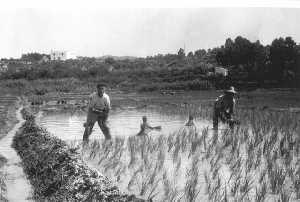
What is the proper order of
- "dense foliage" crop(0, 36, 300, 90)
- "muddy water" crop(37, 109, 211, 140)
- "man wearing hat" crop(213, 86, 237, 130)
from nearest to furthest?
"man wearing hat" crop(213, 86, 237, 130) → "muddy water" crop(37, 109, 211, 140) → "dense foliage" crop(0, 36, 300, 90)

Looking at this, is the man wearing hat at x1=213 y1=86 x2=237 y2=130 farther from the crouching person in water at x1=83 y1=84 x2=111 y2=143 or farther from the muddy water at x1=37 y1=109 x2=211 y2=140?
the crouching person in water at x1=83 y1=84 x2=111 y2=143

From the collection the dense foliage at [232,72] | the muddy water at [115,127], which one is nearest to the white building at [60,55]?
the dense foliage at [232,72]

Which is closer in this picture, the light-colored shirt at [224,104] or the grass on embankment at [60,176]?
the grass on embankment at [60,176]

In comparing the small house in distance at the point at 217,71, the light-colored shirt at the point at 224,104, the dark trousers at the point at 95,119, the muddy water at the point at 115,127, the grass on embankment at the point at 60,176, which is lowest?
the muddy water at the point at 115,127

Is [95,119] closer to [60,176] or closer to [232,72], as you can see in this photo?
[60,176]

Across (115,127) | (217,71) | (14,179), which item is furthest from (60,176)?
(217,71)

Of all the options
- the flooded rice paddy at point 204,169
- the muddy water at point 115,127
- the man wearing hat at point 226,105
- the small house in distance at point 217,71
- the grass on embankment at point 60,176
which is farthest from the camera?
the small house in distance at point 217,71

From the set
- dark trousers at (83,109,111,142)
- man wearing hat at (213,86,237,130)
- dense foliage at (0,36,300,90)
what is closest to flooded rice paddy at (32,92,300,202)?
dark trousers at (83,109,111,142)

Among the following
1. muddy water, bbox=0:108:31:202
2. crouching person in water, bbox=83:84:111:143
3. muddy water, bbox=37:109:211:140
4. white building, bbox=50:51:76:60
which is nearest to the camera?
muddy water, bbox=0:108:31:202

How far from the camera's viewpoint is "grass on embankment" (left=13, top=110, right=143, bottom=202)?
5.63 meters

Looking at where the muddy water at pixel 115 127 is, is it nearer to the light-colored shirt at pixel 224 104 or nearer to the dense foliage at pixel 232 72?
the light-colored shirt at pixel 224 104

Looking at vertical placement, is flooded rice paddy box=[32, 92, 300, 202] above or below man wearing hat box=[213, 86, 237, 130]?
below

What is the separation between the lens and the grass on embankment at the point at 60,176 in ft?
18.5

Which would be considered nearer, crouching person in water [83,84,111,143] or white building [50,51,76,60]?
crouching person in water [83,84,111,143]
